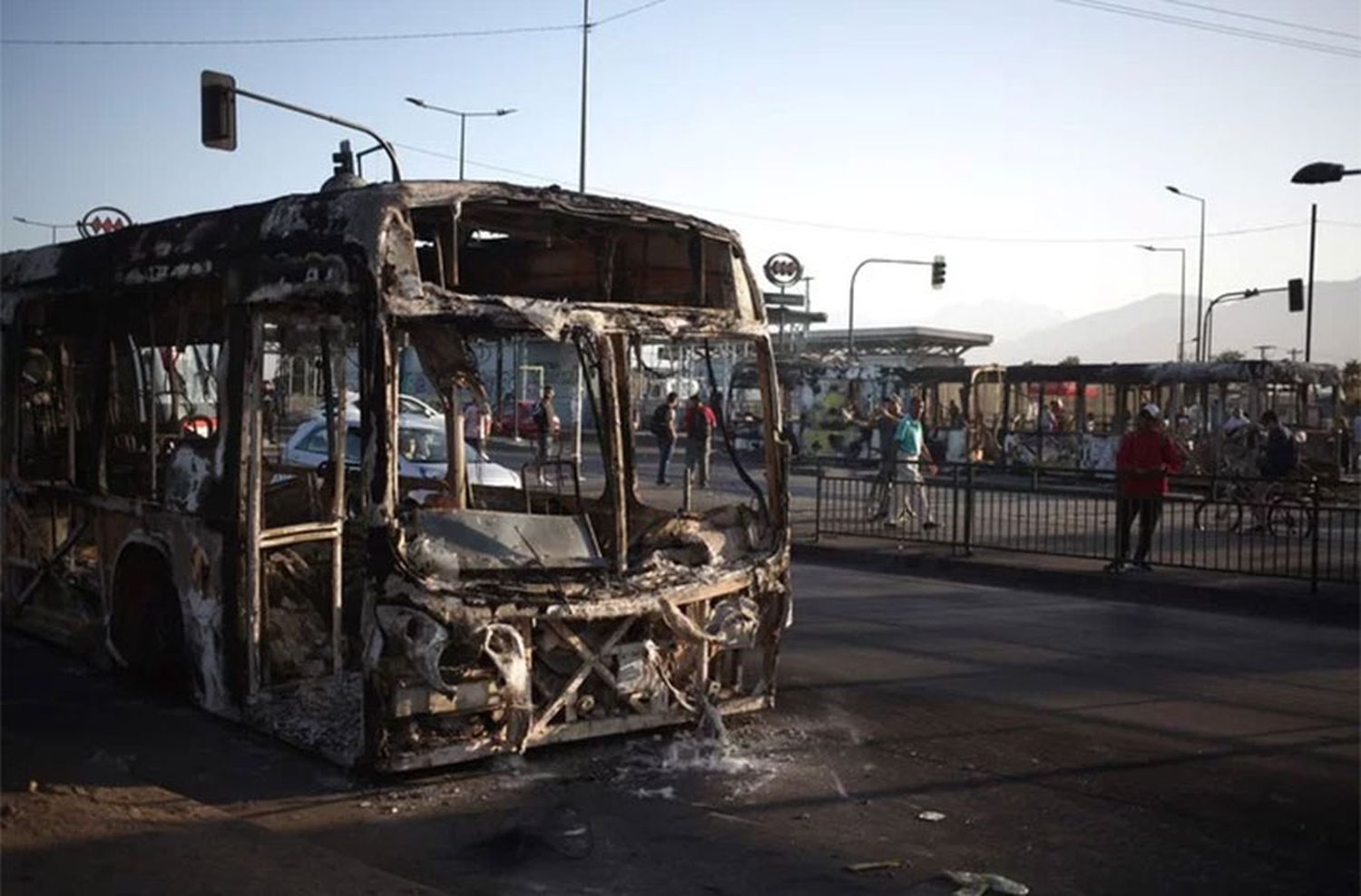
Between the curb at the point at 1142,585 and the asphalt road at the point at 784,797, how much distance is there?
310 centimetres

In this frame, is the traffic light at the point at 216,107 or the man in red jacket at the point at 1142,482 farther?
the traffic light at the point at 216,107

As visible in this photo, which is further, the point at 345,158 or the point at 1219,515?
the point at 1219,515

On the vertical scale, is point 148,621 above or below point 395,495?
below

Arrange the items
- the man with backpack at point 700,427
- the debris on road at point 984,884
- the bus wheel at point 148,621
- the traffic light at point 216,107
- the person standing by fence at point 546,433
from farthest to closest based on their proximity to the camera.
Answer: the man with backpack at point 700,427 → the traffic light at point 216,107 → the person standing by fence at point 546,433 → the bus wheel at point 148,621 → the debris on road at point 984,884

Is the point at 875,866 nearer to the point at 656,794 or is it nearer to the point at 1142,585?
the point at 656,794

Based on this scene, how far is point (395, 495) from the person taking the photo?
20.9 ft

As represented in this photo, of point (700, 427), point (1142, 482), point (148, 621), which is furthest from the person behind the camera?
point (700, 427)

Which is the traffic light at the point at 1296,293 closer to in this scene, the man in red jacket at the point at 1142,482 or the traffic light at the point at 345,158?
the man in red jacket at the point at 1142,482

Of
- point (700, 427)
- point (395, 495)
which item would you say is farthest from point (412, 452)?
point (700, 427)

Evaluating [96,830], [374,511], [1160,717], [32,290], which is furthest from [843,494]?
[96,830]

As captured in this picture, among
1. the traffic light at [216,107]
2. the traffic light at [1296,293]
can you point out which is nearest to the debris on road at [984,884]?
the traffic light at [216,107]

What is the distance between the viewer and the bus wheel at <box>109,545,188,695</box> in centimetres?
822

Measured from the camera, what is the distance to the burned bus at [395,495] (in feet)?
21.3

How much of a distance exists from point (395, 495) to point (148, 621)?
2962 millimetres
